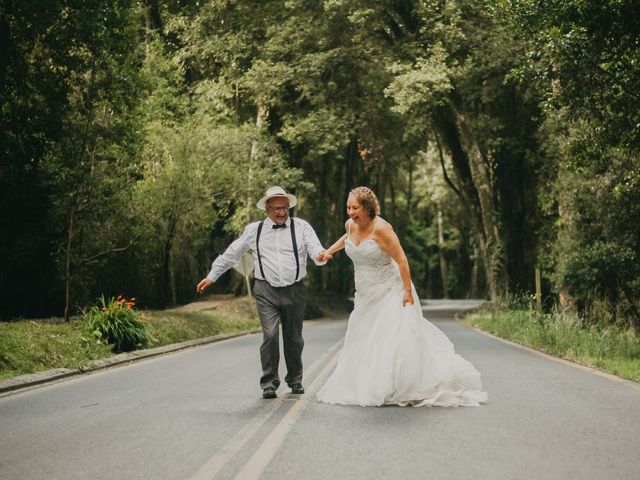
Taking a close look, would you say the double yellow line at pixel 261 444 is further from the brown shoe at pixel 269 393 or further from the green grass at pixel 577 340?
the green grass at pixel 577 340

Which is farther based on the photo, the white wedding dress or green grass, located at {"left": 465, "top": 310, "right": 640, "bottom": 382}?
green grass, located at {"left": 465, "top": 310, "right": 640, "bottom": 382}

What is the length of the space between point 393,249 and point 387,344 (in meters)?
1.03

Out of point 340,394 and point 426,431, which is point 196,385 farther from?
point 426,431

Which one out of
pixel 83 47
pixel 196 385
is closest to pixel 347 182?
pixel 83 47

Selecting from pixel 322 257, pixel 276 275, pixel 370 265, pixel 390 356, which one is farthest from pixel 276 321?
pixel 390 356

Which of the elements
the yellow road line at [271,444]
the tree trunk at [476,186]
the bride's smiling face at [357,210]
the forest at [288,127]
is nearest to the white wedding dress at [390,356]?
the bride's smiling face at [357,210]

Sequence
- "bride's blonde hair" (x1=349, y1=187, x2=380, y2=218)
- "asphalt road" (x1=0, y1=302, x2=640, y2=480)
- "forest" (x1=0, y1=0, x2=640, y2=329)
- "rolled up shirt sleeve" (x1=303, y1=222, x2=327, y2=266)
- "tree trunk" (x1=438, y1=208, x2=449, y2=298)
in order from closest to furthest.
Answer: "asphalt road" (x1=0, y1=302, x2=640, y2=480) → "bride's blonde hair" (x1=349, y1=187, x2=380, y2=218) → "rolled up shirt sleeve" (x1=303, y1=222, x2=327, y2=266) → "forest" (x1=0, y1=0, x2=640, y2=329) → "tree trunk" (x1=438, y1=208, x2=449, y2=298)

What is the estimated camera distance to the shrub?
1694 cm

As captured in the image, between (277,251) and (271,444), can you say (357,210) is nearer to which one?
(277,251)

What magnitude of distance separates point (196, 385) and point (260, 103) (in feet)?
76.7

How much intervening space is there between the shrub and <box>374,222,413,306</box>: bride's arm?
9.01 m

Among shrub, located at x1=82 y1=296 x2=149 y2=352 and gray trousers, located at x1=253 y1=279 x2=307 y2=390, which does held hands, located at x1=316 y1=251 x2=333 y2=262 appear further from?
shrub, located at x1=82 y1=296 x2=149 y2=352

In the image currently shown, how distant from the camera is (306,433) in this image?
24.1 ft

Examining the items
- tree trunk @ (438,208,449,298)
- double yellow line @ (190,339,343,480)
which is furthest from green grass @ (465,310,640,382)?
tree trunk @ (438,208,449,298)
